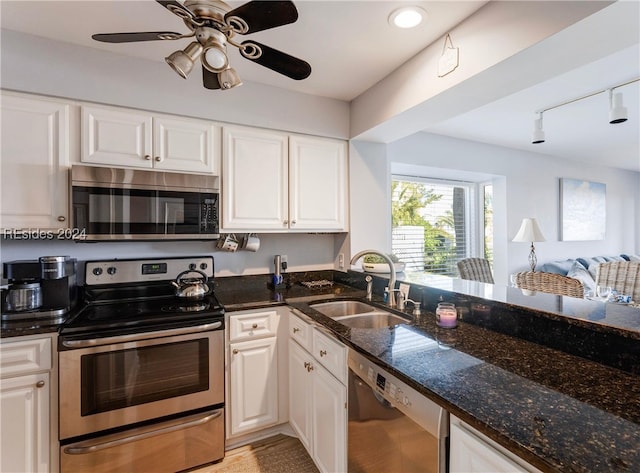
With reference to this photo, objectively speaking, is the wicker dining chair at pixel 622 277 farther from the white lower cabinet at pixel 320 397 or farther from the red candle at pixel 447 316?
the white lower cabinet at pixel 320 397

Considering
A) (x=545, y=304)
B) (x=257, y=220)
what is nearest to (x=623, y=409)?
(x=545, y=304)

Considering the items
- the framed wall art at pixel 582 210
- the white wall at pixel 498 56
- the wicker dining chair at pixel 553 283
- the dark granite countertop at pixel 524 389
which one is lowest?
the dark granite countertop at pixel 524 389

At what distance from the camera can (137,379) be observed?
1641mm

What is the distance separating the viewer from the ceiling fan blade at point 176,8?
100 cm

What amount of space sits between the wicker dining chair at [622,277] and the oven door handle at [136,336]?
373 centimetres

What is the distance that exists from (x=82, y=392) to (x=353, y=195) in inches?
83.0

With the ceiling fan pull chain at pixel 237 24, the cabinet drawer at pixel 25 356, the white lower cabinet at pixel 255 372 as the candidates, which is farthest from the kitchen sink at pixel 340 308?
the ceiling fan pull chain at pixel 237 24

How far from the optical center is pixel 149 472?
1649 mm

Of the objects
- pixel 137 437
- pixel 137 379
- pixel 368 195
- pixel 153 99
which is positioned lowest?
pixel 137 437

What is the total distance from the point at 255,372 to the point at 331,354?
71cm

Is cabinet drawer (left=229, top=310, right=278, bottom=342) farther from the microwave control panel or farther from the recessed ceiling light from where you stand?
the recessed ceiling light

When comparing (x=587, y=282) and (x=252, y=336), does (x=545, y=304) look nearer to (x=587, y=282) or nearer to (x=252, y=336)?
(x=252, y=336)

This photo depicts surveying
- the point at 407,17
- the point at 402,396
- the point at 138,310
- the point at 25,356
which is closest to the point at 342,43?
the point at 407,17

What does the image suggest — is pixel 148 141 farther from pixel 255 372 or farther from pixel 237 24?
pixel 255 372
